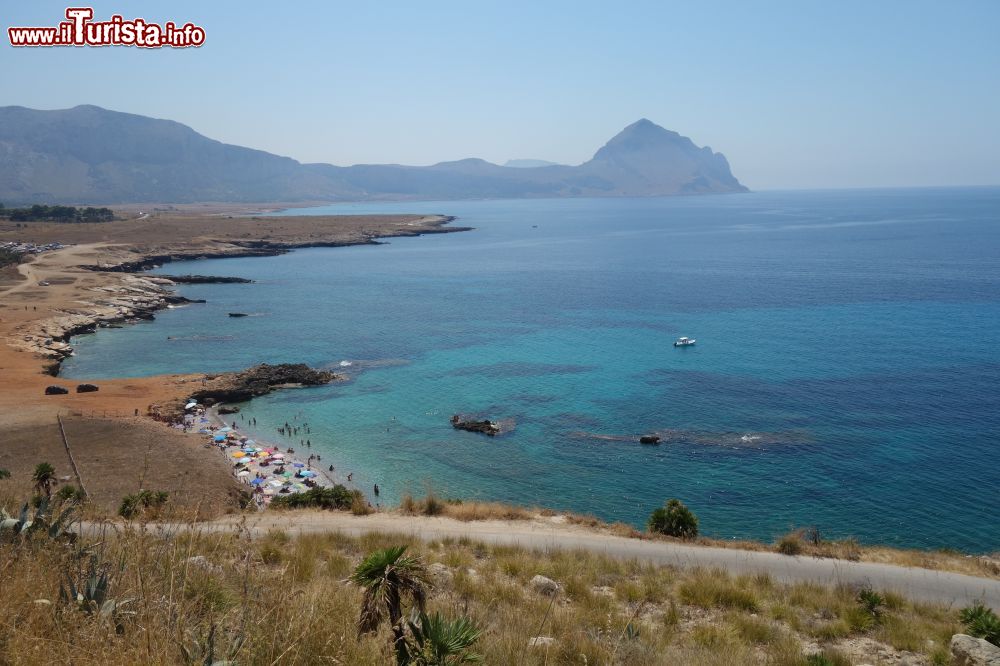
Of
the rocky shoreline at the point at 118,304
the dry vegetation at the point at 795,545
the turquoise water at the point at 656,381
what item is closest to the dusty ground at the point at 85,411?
the rocky shoreline at the point at 118,304

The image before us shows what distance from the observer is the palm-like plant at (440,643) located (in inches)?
212

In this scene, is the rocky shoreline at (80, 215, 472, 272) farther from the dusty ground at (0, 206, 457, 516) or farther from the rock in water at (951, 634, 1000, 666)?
the rock in water at (951, 634, 1000, 666)

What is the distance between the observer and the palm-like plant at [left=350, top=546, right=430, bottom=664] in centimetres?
606

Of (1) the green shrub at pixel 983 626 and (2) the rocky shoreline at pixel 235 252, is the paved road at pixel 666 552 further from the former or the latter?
(2) the rocky shoreline at pixel 235 252

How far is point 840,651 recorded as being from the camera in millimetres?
9883

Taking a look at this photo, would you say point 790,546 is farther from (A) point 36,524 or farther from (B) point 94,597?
(A) point 36,524

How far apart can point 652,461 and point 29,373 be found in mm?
41656

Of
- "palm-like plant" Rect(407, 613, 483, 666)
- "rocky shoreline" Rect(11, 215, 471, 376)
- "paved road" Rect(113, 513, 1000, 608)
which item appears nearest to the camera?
"palm-like plant" Rect(407, 613, 483, 666)

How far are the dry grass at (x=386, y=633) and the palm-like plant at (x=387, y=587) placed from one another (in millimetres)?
200

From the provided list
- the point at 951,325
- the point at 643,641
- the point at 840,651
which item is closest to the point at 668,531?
the point at 840,651

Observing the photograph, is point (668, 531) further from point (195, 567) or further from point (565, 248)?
point (565, 248)

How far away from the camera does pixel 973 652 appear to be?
30.1ft

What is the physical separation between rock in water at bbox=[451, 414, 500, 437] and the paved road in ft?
57.2

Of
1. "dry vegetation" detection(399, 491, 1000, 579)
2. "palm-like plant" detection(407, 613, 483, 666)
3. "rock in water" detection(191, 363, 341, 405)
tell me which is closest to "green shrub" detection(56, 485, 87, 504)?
"dry vegetation" detection(399, 491, 1000, 579)
